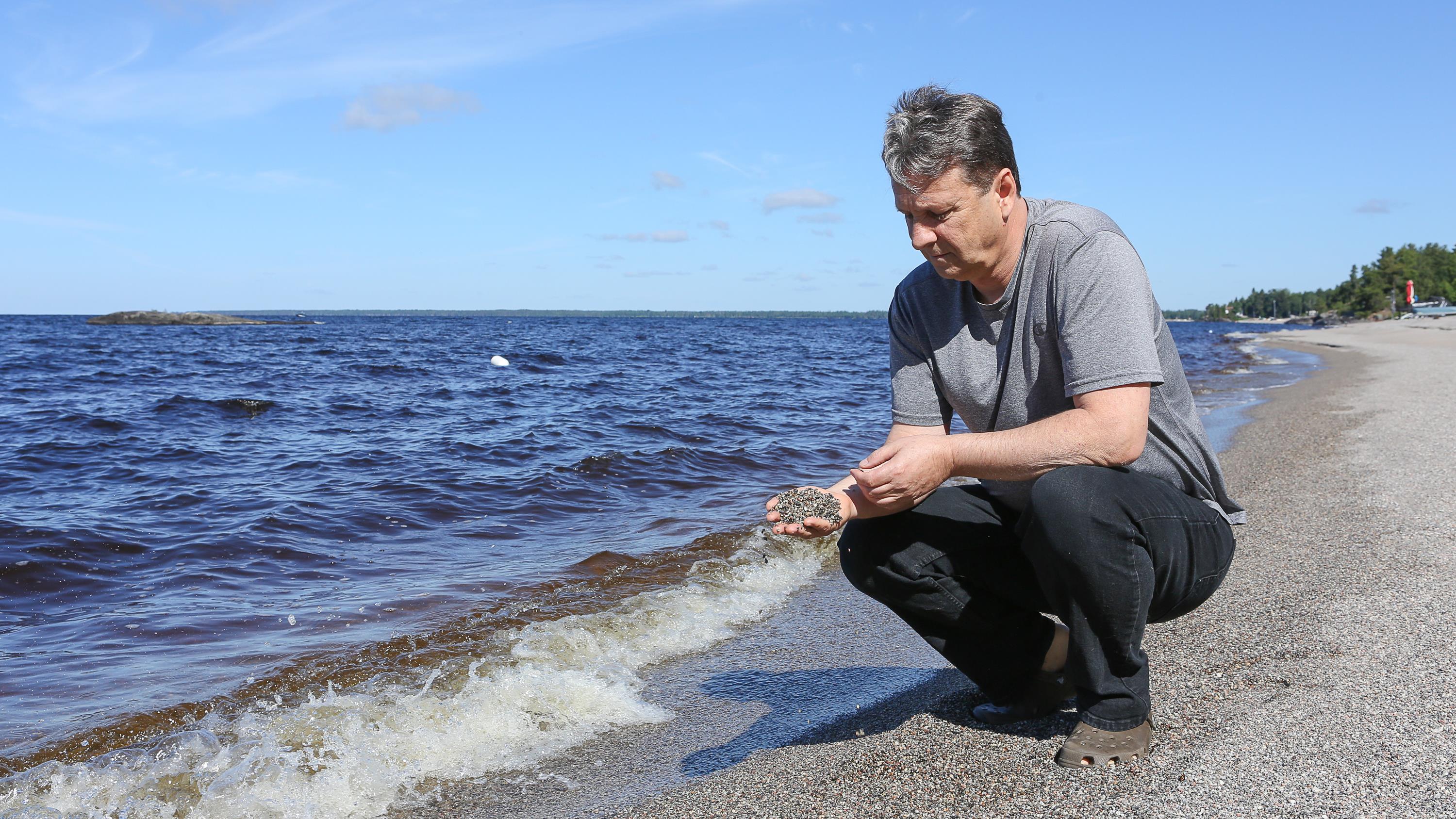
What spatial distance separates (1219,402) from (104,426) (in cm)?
1710

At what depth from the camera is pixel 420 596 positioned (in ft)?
17.3

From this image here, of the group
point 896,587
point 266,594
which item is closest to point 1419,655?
point 896,587

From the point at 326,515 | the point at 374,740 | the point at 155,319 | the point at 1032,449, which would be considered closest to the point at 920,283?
the point at 1032,449

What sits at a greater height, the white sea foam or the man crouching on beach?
the man crouching on beach

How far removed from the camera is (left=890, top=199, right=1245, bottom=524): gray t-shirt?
2.26m

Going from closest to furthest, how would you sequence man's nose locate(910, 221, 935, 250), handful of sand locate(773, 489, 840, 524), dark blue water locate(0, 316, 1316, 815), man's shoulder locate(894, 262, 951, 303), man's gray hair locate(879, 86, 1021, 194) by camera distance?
1. man's gray hair locate(879, 86, 1021, 194)
2. man's nose locate(910, 221, 935, 250)
3. handful of sand locate(773, 489, 840, 524)
4. man's shoulder locate(894, 262, 951, 303)
5. dark blue water locate(0, 316, 1316, 815)

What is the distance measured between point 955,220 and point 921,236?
10 cm

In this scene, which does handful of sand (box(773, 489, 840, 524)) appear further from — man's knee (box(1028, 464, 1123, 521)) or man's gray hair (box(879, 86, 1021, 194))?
man's gray hair (box(879, 86, 1021, 194))

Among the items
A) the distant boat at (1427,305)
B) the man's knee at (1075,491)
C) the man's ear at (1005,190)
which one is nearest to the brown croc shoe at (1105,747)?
the man's knee at (1075,491)

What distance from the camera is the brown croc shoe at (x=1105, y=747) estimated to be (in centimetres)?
238

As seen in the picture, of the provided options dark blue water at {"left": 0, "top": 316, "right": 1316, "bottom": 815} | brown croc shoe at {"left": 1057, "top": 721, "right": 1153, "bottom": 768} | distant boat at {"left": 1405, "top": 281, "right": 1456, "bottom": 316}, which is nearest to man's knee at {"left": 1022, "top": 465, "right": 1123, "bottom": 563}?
brown croc shoe at {"left": 1057, "top": 721, "right": 1153, "bottom": 768}

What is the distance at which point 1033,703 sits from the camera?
282 cm

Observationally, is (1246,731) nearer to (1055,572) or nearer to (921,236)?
(1055,572)

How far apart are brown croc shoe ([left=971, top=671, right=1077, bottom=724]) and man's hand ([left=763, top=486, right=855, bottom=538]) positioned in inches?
30.1
